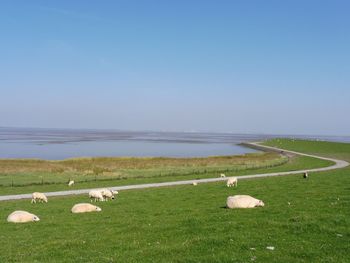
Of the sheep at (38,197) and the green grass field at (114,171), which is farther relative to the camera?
the green grass field at (114,171)

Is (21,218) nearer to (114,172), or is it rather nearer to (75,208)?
(75,208)

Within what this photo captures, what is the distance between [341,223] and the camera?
1591 centimetres

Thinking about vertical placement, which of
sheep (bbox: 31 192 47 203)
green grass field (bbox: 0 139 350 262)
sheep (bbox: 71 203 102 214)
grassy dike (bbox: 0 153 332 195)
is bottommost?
grassy dike (bbox: 0 153 332 195)

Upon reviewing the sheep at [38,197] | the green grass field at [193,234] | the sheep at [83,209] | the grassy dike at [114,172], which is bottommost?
the grassy dike at [114,172]

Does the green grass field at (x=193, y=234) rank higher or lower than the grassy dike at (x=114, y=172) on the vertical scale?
higher

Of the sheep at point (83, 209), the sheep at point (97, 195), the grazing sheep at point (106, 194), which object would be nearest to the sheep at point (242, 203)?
the sheep at point (83, 209)

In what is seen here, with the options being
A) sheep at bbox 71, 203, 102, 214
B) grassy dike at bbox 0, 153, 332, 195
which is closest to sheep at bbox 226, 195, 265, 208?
sheep at bbox 71, 203, 102, 214

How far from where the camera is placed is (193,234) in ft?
51.5

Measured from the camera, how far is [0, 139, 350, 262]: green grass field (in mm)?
12969

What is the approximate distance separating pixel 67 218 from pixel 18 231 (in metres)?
3.53

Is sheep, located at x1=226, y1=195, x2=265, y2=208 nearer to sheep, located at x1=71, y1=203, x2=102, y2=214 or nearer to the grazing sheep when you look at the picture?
sheep, located at x1=71, y1=203, x2=102, y2=214

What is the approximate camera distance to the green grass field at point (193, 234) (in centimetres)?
1297

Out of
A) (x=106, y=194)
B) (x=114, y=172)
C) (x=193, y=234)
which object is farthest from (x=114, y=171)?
(x=193, y=234)

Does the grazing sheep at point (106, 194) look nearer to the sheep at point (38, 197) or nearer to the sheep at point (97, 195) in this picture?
the sheep at point (97, 195)
